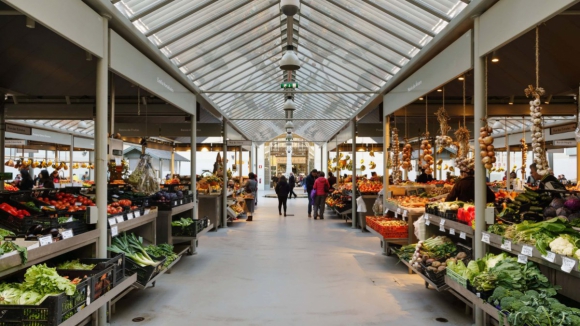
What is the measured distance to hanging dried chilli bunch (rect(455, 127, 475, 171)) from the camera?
672 cm

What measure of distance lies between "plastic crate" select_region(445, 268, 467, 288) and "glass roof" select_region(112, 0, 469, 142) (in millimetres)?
3099

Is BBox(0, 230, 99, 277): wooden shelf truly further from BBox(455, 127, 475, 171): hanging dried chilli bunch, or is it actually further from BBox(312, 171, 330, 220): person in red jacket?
BBox(312, 171, 330, 220): person in red jacket

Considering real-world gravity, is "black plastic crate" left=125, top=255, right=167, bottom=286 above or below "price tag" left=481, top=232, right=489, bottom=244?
below

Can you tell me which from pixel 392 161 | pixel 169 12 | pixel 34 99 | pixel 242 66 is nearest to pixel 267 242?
pixel 392 161

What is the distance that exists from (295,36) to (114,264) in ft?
21.3

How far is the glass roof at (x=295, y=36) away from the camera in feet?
20.1

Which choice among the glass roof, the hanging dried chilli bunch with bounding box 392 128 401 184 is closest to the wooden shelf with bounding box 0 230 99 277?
the glass roof

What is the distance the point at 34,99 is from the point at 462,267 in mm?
9934

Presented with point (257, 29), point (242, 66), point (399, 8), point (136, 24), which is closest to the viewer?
point (136, 24)

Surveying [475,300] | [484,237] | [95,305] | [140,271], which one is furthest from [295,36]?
[95,305]

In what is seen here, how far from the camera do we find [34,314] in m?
3.04

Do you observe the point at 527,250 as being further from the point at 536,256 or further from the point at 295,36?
the point at 295,36

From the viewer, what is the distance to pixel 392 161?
995cm

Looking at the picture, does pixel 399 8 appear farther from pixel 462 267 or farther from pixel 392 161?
pixel 392 161
